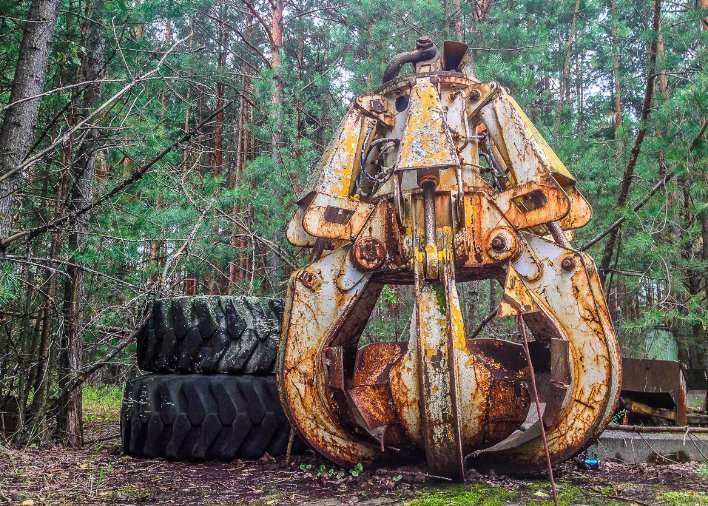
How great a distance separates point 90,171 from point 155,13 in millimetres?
1397

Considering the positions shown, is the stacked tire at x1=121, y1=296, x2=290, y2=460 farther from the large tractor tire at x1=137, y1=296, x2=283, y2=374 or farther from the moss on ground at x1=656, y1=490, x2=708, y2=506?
the moss on ground at x1=656, y1=490, x2=708, y2=506

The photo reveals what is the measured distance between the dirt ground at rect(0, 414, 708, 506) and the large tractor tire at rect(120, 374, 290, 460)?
0.11 metres

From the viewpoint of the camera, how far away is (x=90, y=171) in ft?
15.3

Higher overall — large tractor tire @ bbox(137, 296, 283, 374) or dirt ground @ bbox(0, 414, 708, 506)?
large tractor tire @ bbox(137, 296, 283, 374)

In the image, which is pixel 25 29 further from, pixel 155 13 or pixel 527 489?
pixel 527 489

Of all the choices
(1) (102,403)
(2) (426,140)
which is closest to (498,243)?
(2) (426,140)

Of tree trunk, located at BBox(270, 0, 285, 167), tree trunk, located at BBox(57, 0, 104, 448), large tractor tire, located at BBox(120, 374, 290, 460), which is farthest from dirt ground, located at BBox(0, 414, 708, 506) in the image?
tree trunk, located at BBox(270, 0, 285, 167)

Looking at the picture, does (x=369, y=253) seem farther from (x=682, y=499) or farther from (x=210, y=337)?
(x=682, y=499)

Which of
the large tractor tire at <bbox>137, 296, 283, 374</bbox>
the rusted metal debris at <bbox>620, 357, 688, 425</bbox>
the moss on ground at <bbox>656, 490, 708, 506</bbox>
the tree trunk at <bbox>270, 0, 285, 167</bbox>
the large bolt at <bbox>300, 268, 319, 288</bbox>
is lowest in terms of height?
the moss on ground at <bbox>656, 490, 708, 506</bbox>

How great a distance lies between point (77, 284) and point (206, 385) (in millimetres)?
1327

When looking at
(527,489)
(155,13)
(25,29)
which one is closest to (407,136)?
(527,489)

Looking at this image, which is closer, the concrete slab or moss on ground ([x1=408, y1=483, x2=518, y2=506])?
moss on ground ([x1=408, y1=483, x2=518, y2=506])

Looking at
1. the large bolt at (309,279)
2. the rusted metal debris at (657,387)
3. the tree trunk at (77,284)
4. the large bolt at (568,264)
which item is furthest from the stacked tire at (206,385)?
the rusted metal debris at (657,387)

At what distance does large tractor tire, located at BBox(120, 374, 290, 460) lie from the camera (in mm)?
3740
